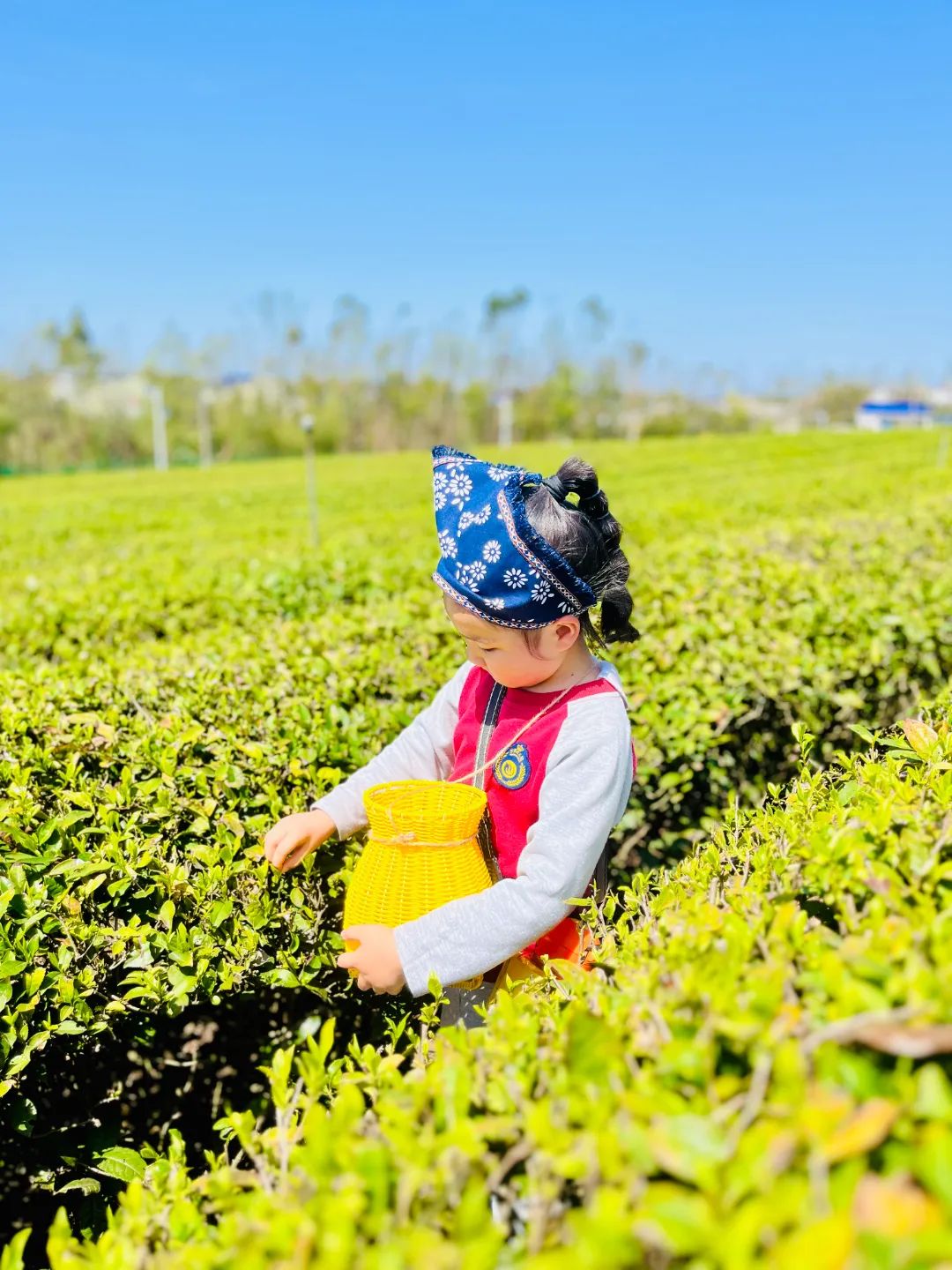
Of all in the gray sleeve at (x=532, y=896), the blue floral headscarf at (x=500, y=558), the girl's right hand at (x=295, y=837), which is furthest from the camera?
the girl's right hand at (x=295, y=837)

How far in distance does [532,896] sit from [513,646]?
50cm

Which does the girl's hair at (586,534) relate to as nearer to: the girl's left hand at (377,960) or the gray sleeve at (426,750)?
the gray sleeve at (426,750)

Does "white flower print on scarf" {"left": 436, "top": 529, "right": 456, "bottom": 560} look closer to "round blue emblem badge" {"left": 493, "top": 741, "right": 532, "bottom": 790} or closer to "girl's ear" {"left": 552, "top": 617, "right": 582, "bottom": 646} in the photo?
"girl's ear" {"left": 552, "top": 617, "right": 582, "bottom": 646}

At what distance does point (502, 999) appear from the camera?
1351 mm

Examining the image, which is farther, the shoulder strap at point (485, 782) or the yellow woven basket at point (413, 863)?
the shoulder strap at point (485, 782)

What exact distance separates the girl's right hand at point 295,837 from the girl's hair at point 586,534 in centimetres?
65

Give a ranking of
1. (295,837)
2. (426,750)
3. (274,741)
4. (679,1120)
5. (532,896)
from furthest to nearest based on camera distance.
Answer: (274,741)
(426,750)
(295,837)
(532,896)
(679,1120)

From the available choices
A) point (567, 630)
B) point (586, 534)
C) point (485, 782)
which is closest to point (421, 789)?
point (485, 782)

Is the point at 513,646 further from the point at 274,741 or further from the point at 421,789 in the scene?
the point at 274,741

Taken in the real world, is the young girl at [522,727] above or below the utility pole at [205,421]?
below

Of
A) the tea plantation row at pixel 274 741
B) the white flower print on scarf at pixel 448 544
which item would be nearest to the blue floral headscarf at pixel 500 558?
the white flower print on scarf at pixel 448 544

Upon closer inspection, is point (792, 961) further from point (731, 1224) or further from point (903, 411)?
point (903, 411)

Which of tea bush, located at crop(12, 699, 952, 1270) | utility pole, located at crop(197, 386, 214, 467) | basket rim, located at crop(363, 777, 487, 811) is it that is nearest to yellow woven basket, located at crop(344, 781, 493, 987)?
basket rim, located at crop(363, 777, 487, 811)

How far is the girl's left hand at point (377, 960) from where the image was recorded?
1.74 m
